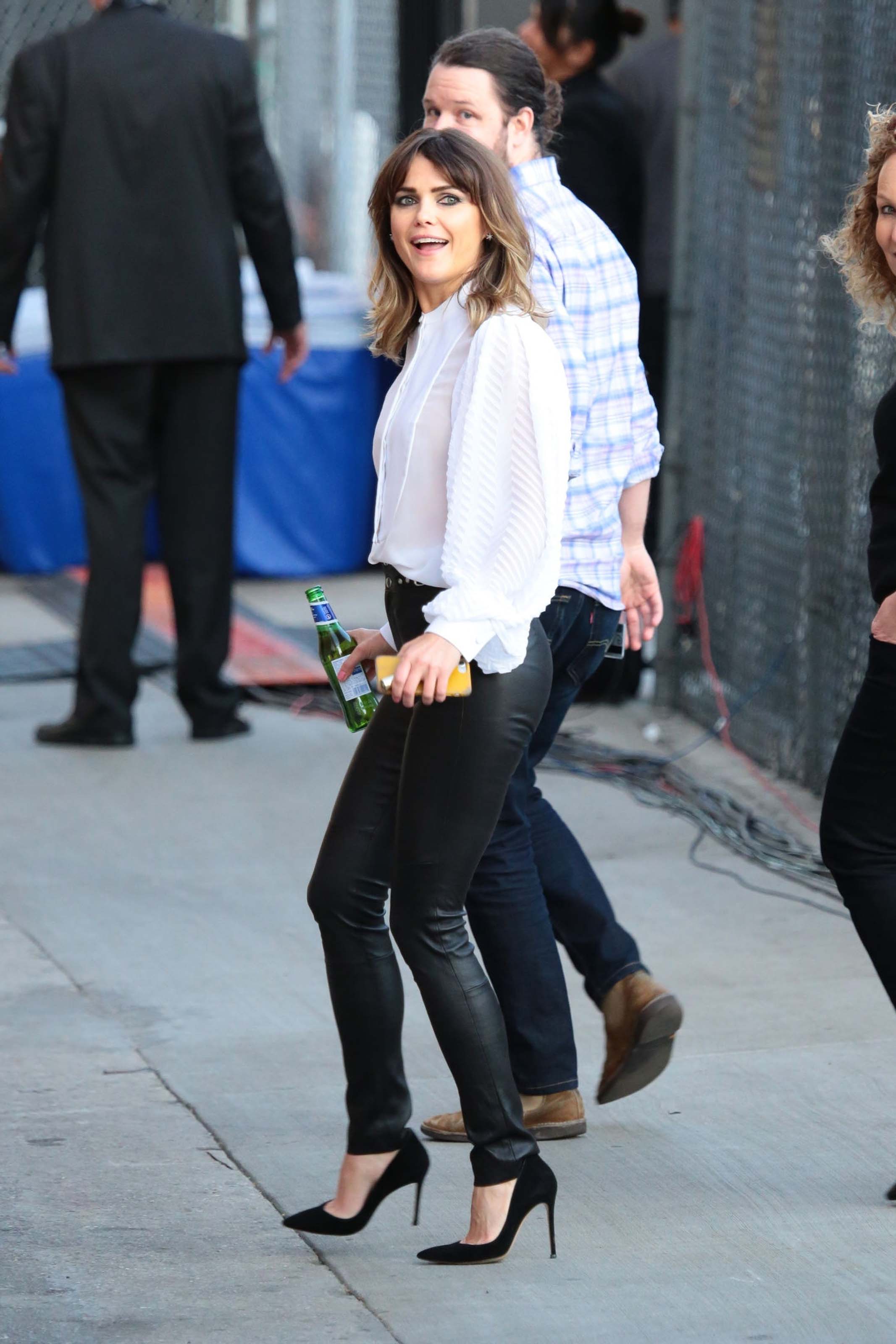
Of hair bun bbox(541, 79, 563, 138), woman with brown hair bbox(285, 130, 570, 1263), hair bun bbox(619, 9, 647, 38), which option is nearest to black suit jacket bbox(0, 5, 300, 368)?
hair bun bbox(619, 9, 647, 38)

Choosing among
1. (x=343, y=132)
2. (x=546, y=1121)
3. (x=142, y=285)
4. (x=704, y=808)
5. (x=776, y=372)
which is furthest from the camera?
(x=343, y=132)

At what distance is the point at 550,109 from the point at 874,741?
129cm

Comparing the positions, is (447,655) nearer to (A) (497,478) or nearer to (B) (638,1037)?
(A) (497,478)

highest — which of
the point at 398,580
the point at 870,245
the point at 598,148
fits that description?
the point at 598,148

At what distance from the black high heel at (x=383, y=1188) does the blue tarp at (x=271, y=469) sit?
6.06 m

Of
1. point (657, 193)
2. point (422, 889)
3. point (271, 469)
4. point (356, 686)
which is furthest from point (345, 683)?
point (271, 469)

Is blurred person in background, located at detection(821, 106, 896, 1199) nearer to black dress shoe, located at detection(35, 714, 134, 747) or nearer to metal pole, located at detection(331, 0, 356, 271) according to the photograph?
black dress shoe, located at detection(35, 714, 134, 747)

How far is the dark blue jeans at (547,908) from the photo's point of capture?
3.27 m

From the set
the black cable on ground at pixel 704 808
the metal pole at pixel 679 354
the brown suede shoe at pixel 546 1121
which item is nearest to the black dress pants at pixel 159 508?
the black cable on ground at pixel 704 808

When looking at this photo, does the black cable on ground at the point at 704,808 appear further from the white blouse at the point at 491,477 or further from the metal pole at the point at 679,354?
the white blouse at the point at 491,477

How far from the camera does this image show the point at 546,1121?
3.45m

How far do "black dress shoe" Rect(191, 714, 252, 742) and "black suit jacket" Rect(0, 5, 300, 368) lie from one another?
1.11 meters

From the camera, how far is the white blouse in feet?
8.89

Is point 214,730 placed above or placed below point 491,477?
below
